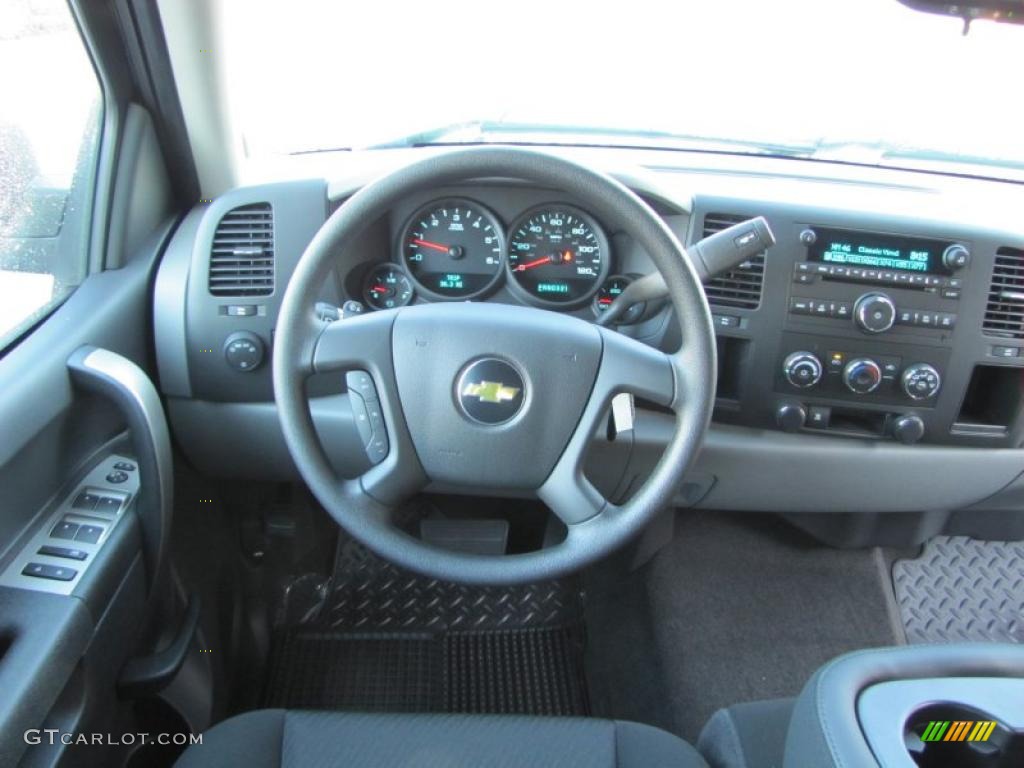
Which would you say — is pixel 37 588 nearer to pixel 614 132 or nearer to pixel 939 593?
pixel 614 132

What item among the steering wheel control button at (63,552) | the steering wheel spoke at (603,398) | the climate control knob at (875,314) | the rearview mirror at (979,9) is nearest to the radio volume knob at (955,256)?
the climate control knob at (875,314)

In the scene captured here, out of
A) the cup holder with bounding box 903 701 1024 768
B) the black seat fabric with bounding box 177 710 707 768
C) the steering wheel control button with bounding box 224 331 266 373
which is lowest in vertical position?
the black seat fabric with bounding box 177 710 707 768

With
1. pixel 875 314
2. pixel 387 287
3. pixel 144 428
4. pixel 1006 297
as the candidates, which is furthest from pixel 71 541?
pixel 1006 297

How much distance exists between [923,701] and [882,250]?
3.01 ft

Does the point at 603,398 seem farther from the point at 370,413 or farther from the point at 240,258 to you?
the point at 240,258

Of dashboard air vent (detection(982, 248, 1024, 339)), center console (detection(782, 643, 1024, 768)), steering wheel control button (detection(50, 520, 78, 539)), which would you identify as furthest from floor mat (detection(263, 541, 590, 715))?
dashboard air vent (detection(982, 248, 1024, 339))

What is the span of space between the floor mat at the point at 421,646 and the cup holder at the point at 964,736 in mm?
1114

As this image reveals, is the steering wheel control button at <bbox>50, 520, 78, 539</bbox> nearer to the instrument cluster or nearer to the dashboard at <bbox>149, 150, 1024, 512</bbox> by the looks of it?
the dashboard at <bbox>149, 150, 1024, 512</bbox>

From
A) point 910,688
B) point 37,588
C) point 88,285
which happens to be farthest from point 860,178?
point 37,588

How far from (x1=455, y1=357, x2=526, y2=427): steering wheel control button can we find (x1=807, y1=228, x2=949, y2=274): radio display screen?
73 cm

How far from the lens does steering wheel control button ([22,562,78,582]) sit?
1244mm

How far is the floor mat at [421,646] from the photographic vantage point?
202 centimetres

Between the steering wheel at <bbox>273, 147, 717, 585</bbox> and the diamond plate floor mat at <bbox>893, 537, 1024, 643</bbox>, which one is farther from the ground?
the steering wheel at <bbox>273, 147, 717, 585</bbox>

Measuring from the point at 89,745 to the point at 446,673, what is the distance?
938mm
